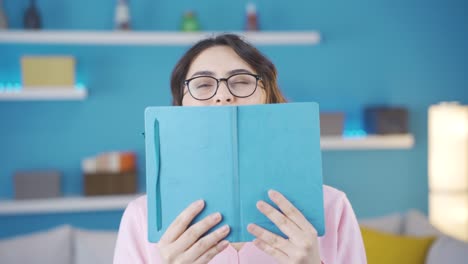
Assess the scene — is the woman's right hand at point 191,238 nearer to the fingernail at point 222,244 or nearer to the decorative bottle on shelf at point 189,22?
the fingernail at point 222,244

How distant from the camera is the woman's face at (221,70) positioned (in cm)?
144

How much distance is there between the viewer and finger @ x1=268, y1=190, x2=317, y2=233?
1.12 meters

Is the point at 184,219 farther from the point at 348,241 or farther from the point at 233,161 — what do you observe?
the point at 348,241

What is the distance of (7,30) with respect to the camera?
3064mm

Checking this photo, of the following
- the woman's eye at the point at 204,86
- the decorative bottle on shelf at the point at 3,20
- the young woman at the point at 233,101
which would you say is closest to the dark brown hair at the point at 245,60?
the young woman at the point at 233,101

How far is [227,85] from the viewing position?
4.76 feet

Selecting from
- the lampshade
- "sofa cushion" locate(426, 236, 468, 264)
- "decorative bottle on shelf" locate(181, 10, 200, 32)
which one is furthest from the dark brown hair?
the lampshade

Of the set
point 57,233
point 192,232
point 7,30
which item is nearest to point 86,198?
point 57,233

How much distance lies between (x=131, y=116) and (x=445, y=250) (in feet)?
6.41

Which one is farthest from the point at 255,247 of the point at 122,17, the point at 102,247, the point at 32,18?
the point at 32,18

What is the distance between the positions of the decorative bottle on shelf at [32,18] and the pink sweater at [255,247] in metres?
1.98

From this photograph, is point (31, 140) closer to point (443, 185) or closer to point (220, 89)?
point (220, 89)

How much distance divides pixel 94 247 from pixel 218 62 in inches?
61.7

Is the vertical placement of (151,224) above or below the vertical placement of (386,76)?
below
